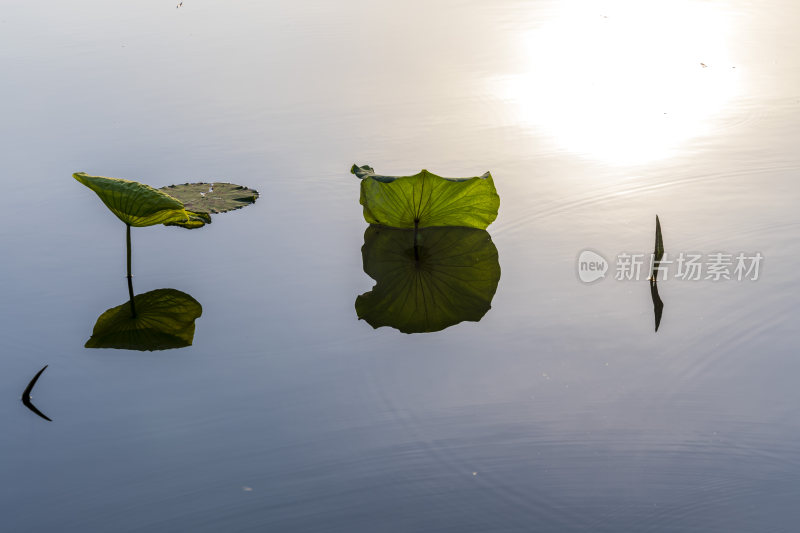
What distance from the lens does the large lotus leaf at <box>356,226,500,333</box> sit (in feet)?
7.23

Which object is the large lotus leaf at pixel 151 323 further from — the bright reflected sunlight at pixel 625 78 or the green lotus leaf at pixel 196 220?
the bright reflected sunlight at pixel 625 78

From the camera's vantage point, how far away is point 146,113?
3.56 m

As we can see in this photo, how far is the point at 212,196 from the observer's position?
8.95 feet

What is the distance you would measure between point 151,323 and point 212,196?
2.19 ft

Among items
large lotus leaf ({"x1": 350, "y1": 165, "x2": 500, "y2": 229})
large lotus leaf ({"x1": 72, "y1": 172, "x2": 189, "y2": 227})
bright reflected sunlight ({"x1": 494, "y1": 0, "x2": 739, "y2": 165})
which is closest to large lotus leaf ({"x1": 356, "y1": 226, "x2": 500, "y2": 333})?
large lotus leaf ({"x1": 350, "y1": 165, "x2": 500, "y2": 229})

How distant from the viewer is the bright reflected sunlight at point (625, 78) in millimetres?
3152

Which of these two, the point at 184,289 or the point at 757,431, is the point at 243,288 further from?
the point at 757,431

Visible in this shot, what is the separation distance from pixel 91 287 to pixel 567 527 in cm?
150

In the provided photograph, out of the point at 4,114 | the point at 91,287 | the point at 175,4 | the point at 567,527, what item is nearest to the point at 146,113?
the point at 4,114

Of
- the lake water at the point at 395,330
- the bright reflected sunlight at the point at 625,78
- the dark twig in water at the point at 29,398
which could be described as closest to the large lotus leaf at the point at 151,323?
the lake water at the point at 395,330

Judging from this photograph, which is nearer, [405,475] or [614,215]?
[405,475]

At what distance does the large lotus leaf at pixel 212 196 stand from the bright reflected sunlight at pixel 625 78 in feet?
3.91

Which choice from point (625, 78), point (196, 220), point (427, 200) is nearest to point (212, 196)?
point (196, 220)

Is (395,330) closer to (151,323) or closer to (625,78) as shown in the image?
(151,323)
